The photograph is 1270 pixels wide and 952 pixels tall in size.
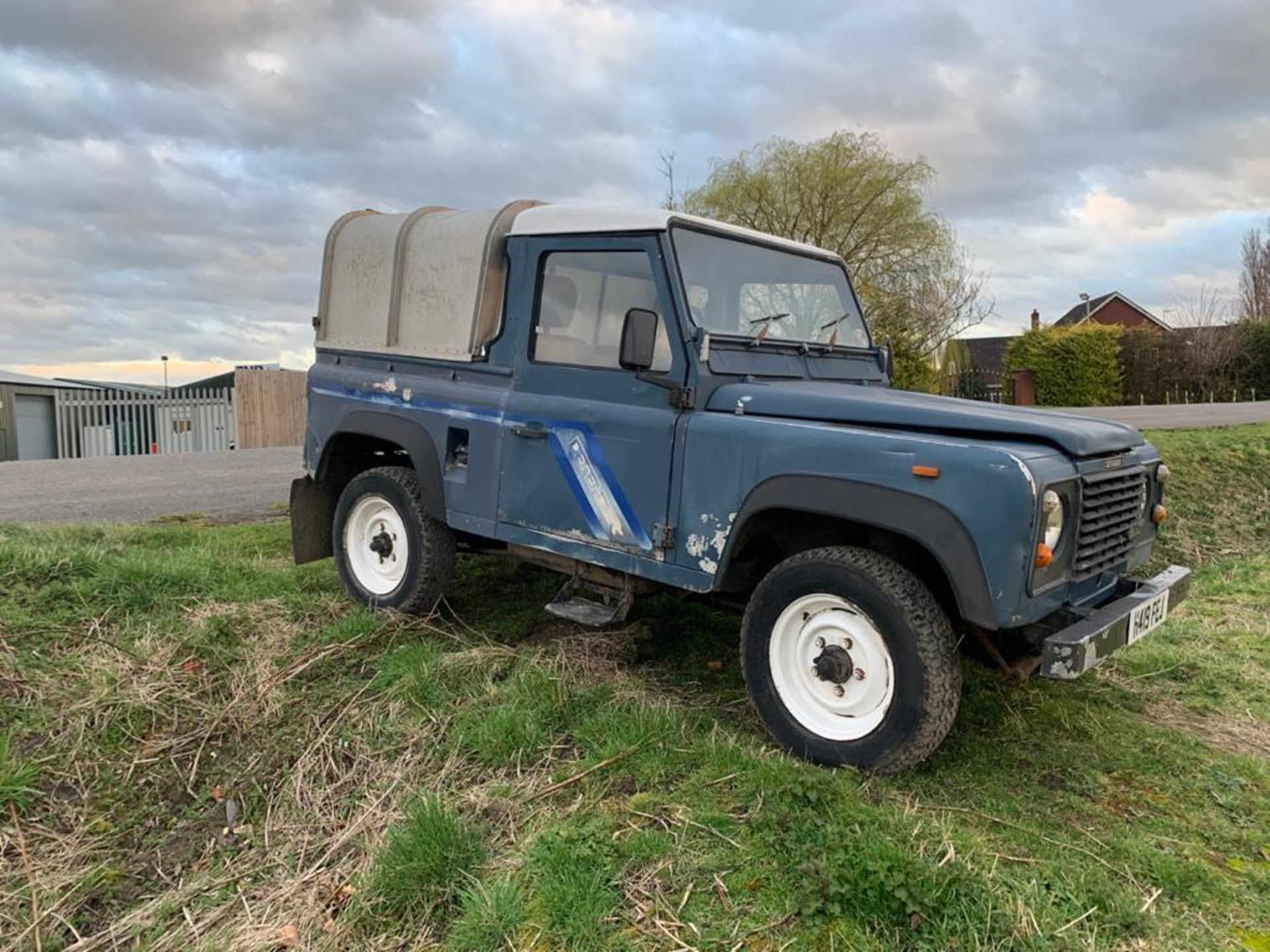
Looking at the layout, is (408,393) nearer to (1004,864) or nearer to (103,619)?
(103,619)

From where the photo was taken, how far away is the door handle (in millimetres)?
4172

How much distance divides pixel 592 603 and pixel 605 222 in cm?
185

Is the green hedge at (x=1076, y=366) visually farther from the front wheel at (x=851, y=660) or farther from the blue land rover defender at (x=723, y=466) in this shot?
the front wheel at (x=851, y=660)

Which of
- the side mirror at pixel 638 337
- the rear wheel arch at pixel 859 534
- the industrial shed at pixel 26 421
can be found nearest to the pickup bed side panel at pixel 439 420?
the side mirror at pixel 638 337

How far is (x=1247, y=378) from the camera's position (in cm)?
2911

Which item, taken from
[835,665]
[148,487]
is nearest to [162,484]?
[148,487]

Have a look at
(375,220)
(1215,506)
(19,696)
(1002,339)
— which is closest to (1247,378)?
(1002,339)

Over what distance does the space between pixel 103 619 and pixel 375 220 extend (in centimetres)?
274

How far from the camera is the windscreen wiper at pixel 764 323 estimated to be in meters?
4.07

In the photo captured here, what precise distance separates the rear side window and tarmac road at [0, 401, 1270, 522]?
536cm

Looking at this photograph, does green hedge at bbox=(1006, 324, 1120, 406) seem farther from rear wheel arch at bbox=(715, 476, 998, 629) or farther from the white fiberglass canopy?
rear wheel arch at bbox=(715, 476, 998, 629)

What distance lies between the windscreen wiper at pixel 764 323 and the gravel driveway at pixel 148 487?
621cm

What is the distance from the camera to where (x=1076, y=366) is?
1138 inches

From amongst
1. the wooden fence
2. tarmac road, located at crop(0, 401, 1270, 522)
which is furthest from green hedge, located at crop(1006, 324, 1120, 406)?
the wooden fence
